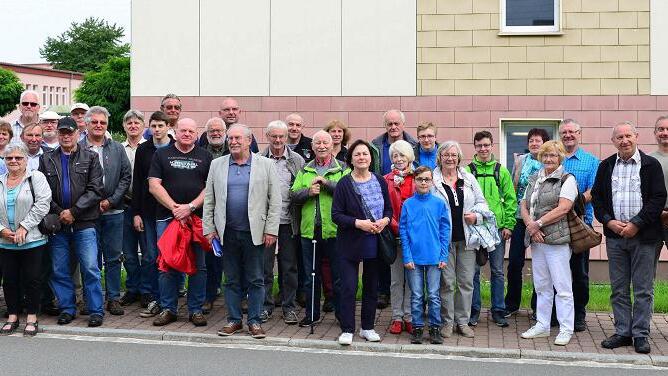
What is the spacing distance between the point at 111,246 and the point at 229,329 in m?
1.99

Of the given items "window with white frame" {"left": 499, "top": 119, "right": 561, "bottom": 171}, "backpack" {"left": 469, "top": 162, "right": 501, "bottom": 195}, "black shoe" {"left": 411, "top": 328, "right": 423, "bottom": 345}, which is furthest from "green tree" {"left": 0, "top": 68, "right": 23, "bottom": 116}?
"black shoe" {"left": 411, "top": 328, "right": 423, "bottom": 345}

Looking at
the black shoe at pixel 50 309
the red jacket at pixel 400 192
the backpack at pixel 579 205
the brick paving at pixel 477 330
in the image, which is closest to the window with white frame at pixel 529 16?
the brick paving at pixel 477 330

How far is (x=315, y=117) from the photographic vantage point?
46.8 feet

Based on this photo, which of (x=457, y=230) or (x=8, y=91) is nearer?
(x=457, y=230)

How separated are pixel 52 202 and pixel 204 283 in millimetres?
1809

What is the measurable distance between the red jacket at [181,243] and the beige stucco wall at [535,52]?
5.54 m

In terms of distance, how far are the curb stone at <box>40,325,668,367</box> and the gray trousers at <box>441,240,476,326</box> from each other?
0.60 meters

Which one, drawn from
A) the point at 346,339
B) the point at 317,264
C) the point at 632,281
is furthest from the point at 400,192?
the point at 632,281

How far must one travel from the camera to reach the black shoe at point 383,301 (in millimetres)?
10750

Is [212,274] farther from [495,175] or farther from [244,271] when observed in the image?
[495,175]

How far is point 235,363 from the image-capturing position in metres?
8.16

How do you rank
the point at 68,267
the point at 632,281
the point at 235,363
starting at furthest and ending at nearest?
the point at 68,267 → the point at 632,281 → the point at 235,363

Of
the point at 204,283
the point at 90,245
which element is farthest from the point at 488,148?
the point at 90,245

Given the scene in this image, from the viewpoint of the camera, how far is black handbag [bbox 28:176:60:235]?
947cm
